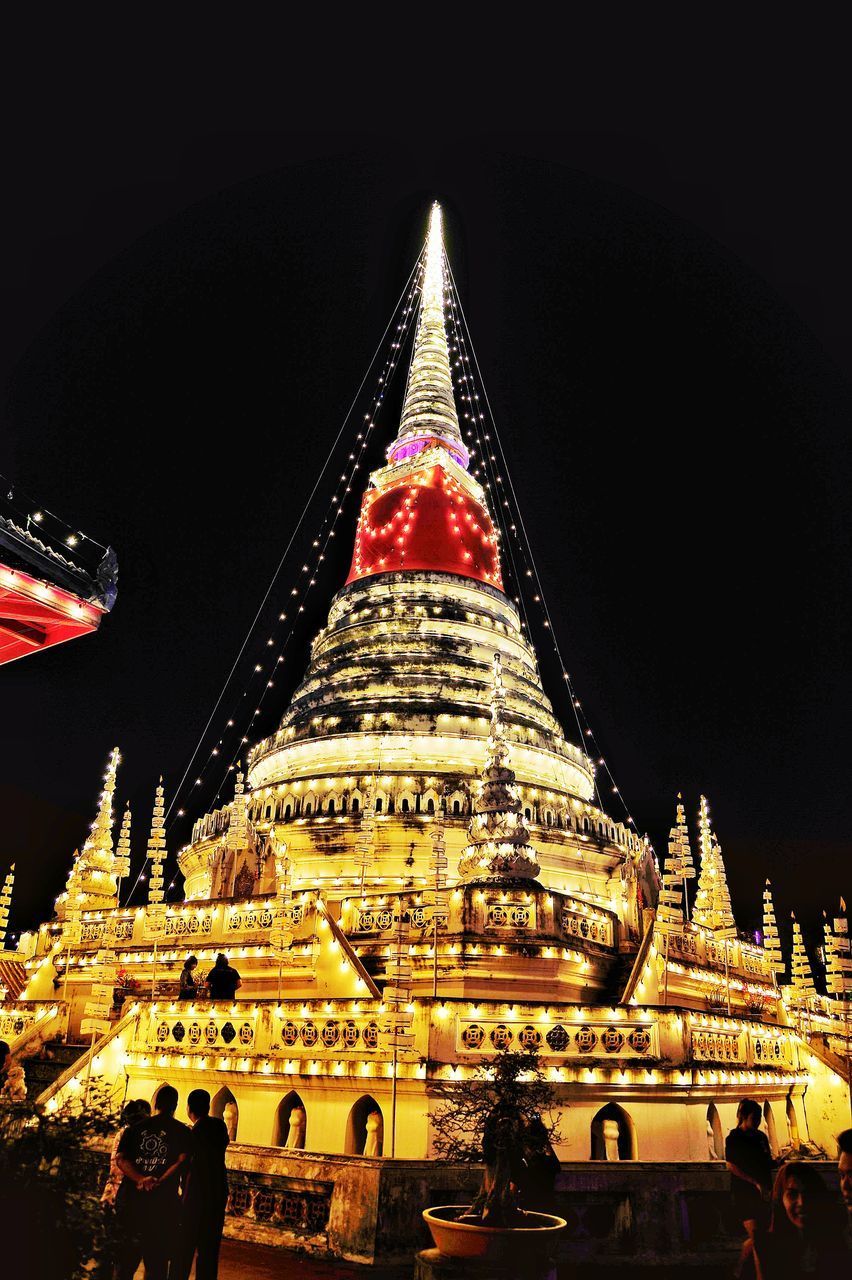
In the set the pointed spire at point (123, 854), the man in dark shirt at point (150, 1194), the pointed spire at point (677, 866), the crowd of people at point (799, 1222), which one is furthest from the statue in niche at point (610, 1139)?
the pointed spire at point (123, 854)

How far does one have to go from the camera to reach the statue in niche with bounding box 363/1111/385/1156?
10586mm

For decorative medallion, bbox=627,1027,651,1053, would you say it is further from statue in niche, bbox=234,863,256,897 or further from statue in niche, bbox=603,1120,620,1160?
statue in niche, bbox=234,863,256,897

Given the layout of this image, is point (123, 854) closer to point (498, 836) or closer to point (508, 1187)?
point (498, 836)

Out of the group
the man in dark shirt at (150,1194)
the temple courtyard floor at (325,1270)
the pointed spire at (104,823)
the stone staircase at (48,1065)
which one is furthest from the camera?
the pointed spire at (104,823)

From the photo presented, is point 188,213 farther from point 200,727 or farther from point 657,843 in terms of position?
point 657,843

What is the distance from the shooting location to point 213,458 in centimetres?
3609

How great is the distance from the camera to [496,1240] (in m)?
6.83

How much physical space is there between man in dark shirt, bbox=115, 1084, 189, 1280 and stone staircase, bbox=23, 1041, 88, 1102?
8316mm

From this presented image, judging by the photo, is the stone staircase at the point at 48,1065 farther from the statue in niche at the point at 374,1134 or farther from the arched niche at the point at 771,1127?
the arched niche at the point at 771,1127

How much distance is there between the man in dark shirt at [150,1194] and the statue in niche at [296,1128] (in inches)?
208

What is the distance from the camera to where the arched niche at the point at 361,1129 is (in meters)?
10.7

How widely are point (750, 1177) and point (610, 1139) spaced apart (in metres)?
4.77

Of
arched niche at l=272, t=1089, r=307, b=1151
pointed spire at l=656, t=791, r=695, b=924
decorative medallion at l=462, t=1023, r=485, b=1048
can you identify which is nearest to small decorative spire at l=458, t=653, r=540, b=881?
decorative medallion at l=462, t=1023, r=485, b=1048

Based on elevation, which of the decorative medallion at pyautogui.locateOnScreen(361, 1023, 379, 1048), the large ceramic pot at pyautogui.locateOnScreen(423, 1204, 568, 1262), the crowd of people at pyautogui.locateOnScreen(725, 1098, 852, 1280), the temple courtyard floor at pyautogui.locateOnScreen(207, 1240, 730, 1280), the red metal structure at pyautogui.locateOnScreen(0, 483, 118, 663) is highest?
the red metal structure at pyautogui.locateOnScreen(0, 483, 118, 663)
